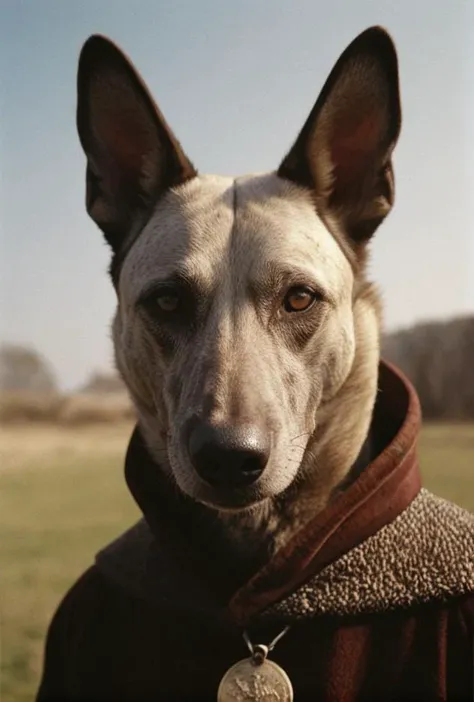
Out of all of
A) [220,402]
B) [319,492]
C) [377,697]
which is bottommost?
[377,697]

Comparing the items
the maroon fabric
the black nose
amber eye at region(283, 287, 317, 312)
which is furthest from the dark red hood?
amber eye at region(283, 287, 317, 312)

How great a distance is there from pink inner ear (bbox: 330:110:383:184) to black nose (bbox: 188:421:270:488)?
3.17 ft

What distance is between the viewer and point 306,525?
6.60ft

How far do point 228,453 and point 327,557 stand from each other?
0.42m

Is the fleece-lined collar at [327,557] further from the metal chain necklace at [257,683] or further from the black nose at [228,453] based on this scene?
the black nose at [228,453]

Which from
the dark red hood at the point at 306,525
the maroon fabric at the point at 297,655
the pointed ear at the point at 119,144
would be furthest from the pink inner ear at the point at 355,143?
the maroon fabric at the point at 297,655

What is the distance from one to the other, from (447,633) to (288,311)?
90 cm

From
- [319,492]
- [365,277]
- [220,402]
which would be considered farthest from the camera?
[365,277]

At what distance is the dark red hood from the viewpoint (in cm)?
198

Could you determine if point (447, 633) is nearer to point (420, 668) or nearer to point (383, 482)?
point (420, 668)

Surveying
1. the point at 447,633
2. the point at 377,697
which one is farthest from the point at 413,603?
the point at 377,697

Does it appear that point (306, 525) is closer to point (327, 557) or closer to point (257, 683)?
point (327, 557)

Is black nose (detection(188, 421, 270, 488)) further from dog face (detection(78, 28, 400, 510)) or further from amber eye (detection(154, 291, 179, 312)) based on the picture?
amber eye (detection(154, 291, 179, 312))

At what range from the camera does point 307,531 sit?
1.99m
